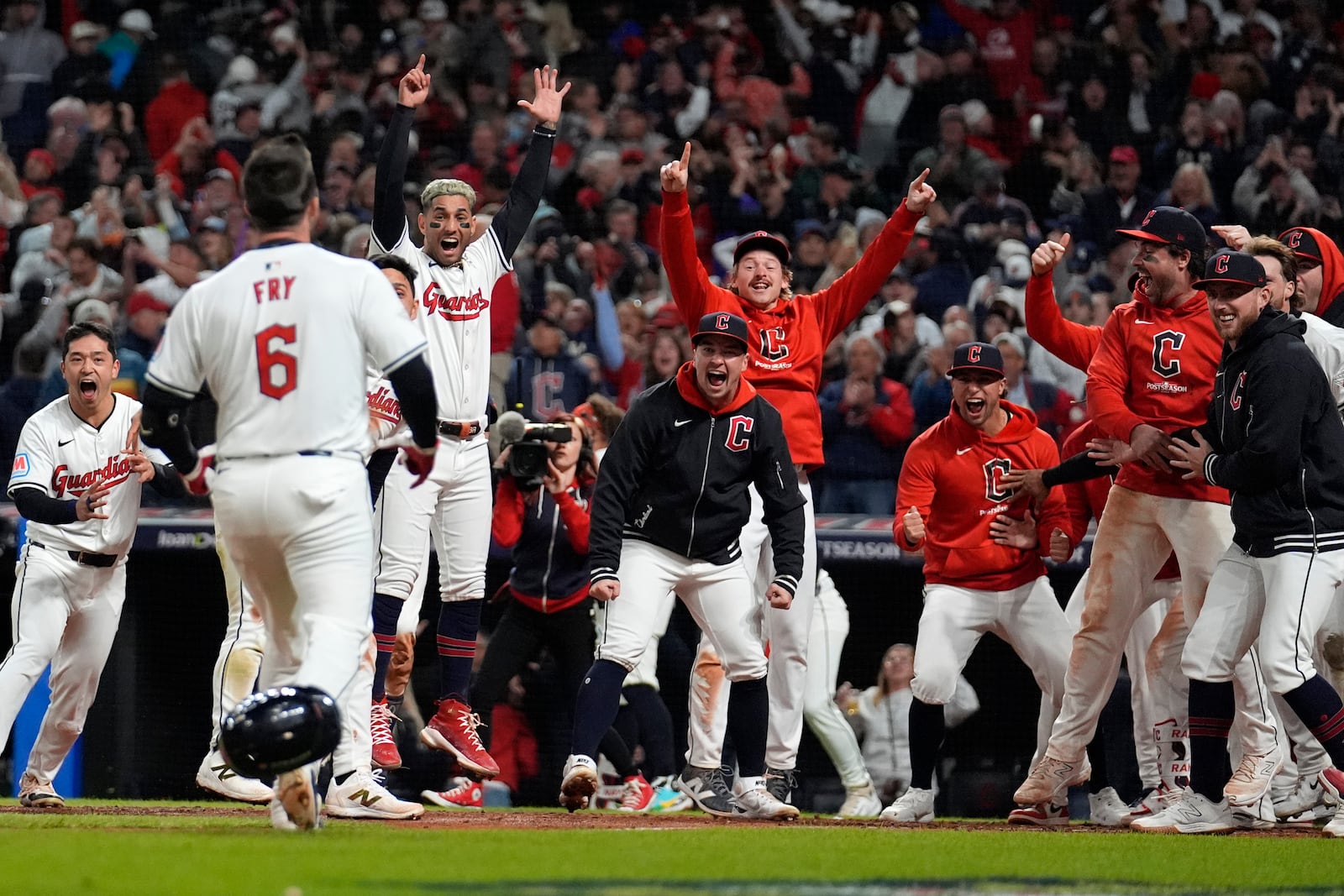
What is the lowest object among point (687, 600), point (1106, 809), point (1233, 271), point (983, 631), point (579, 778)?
point (1106, 809)

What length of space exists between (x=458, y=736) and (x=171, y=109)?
29.5 ft

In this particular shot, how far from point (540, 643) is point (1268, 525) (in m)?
3.74

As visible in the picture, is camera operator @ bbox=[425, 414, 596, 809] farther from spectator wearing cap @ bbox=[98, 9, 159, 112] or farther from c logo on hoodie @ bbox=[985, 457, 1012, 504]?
spectator wearing cap @ bbox=[98, 9, 159, 112]

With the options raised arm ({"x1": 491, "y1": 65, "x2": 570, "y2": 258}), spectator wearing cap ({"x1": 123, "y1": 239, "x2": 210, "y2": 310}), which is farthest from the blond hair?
spectator wearing cap ({"x1": 123, "y1": 239, "x2": 210, "y2": 310})

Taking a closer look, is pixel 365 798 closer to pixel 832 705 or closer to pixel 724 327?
pixel 724 327

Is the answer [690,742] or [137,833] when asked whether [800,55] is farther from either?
[137,833]

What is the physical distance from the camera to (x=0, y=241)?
40.4ft

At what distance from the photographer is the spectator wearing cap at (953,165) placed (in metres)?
12.6

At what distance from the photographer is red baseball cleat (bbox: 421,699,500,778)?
21.8 feet

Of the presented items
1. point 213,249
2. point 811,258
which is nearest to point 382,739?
point 811,258

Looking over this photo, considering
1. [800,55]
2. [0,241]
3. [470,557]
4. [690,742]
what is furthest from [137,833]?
[800,55]

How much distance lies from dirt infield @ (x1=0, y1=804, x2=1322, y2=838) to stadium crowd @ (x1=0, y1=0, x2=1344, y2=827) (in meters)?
2.41

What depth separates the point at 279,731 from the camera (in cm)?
434

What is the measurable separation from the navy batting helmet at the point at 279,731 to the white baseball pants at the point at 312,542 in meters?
0.10
